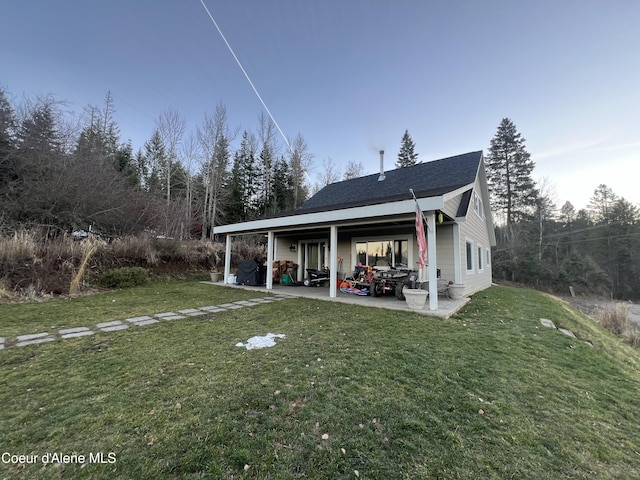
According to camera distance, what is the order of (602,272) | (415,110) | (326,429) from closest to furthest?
(326,429)
(415,110)
(602,272)

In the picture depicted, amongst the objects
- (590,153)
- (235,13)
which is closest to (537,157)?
(590,153)

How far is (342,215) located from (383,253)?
302 cm

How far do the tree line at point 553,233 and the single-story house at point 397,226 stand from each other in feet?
38.4

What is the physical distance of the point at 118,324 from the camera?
4547mm

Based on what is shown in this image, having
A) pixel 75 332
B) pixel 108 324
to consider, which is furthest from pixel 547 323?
pixel 75 332

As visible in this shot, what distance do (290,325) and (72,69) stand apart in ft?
43.4

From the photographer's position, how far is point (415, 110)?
11664mm

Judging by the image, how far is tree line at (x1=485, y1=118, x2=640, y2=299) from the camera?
69.2 feet

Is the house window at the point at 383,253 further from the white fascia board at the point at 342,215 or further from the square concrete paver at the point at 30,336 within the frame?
the square concrete paver at the point at 30,336

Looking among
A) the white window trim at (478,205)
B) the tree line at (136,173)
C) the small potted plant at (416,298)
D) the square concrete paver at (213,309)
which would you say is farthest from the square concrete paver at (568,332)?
the tree line at (136,173)

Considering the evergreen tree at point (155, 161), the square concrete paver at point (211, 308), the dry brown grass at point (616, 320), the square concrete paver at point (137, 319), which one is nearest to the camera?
the square concrete paver at point (137, 319)

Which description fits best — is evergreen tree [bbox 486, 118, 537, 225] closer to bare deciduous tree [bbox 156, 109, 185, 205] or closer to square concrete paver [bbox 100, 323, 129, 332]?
bare deciduous tree [bbox 156, 109, 185, 205]

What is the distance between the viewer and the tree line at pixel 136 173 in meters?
9.06

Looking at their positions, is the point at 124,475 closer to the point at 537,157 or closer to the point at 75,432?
the point at 75,432
